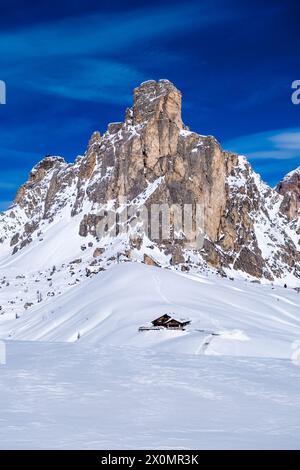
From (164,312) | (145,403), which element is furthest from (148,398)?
(164,312)

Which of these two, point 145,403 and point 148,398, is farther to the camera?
point 148,398

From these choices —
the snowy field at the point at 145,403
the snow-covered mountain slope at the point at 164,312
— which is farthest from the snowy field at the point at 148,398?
the snow-covered mountain slope at the point at 164,312

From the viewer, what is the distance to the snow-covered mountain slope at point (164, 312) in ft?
141

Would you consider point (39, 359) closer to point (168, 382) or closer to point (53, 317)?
point (168, 382)

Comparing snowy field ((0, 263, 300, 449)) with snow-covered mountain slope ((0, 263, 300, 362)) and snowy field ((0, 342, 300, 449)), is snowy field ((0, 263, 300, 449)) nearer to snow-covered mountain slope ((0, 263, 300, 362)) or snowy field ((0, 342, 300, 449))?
snowy field ((0, 342, 300, 449))

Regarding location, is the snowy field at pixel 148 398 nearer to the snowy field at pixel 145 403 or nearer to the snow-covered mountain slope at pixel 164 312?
the snowy field at pixel 145 403

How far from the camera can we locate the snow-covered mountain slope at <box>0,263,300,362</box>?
4291 cm

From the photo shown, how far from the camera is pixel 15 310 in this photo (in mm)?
114250

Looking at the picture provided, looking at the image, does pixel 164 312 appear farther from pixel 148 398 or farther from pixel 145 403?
pixel 145 403

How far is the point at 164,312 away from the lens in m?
59.3

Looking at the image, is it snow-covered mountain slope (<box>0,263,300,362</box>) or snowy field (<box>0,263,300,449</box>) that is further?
snow-covered mountain slope (<box>0,263,300,362</box>)

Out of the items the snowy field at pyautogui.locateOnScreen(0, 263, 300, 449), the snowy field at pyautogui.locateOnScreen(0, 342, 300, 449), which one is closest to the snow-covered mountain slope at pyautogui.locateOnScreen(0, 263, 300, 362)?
the snowy field at pyautogui.locateOnScreen(0, 263, 300, 449)
